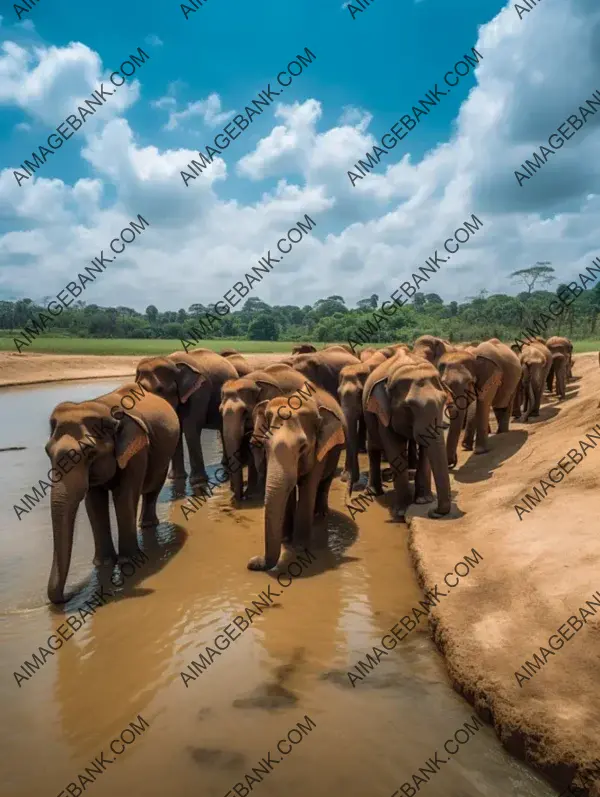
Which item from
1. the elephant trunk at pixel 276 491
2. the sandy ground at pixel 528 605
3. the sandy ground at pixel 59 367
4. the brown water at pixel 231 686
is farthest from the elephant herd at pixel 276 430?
the sandy ground at pixel 59 367

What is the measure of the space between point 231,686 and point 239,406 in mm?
5430

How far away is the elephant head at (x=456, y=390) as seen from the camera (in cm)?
1143

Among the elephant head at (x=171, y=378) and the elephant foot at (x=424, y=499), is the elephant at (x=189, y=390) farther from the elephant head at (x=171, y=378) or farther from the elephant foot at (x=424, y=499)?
the elephant foot at (x=424, y=499)

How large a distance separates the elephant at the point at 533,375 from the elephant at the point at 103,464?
9465 mm

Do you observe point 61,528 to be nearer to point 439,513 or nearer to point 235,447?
point 235,447

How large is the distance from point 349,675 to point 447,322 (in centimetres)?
6867

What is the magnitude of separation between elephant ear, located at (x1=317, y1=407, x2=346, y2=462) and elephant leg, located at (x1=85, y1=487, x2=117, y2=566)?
273 centimetres

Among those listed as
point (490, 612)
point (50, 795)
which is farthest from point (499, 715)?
point (50, 795)

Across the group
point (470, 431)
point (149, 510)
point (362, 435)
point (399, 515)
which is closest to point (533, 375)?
point (470, 431)

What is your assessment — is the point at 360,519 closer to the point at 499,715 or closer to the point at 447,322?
the point at 499,715

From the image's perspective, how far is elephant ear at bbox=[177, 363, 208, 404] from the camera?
39.0 feet

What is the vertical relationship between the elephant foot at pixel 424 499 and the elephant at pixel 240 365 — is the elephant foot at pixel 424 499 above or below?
below

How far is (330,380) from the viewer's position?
14.3 meters

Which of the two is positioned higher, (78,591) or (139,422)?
(139,422)
